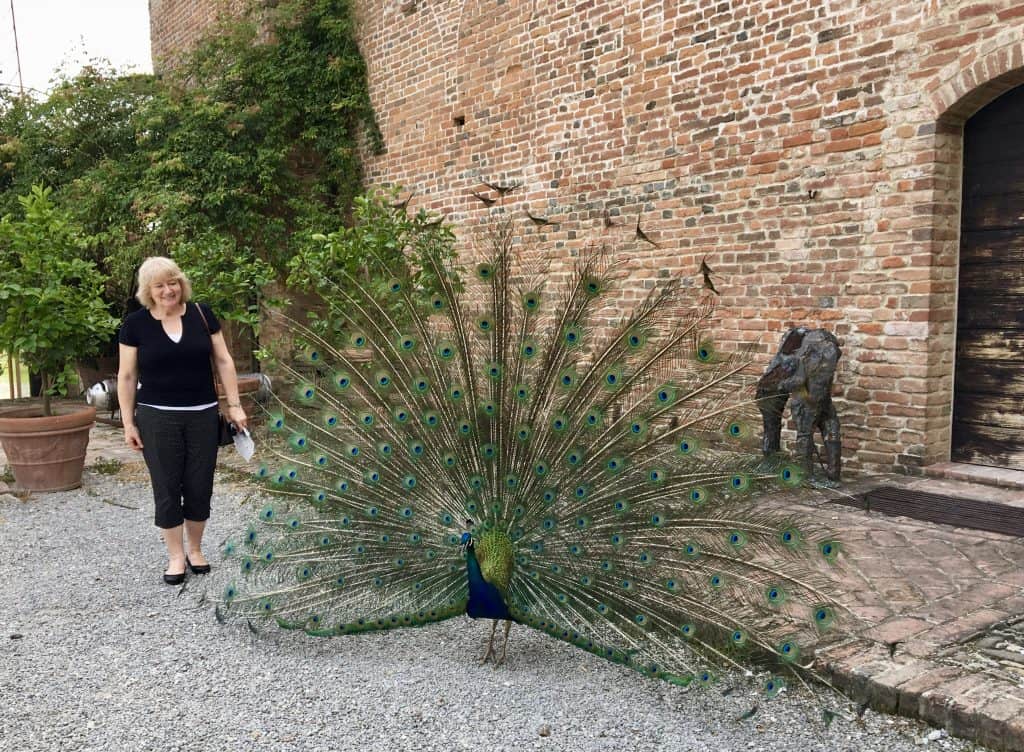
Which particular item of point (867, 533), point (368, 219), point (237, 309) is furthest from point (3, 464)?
point (867, 533)

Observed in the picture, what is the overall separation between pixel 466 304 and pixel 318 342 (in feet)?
2.42

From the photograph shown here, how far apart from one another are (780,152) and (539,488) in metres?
4.46

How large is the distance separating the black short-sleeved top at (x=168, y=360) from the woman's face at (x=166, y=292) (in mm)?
130

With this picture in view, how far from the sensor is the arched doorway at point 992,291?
6086 mm

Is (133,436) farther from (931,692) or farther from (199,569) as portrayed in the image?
(931,692)

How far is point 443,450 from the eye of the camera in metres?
3.65

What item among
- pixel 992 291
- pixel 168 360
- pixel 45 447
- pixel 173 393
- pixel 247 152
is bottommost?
pixel 45 447

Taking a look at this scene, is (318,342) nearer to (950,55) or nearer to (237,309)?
(950,55)

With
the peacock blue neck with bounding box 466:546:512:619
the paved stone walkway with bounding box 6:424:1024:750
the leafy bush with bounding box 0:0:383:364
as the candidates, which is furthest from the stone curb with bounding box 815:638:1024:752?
the leafy bush with bounding box 0:0:383:364

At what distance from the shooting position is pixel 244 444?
4824 mm

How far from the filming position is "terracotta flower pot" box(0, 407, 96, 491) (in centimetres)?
719

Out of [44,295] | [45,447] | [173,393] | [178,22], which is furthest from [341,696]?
[178,22]

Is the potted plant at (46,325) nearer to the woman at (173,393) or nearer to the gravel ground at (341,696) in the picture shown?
the woman at (173,393)

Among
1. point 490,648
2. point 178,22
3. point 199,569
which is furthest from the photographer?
point 178,22
